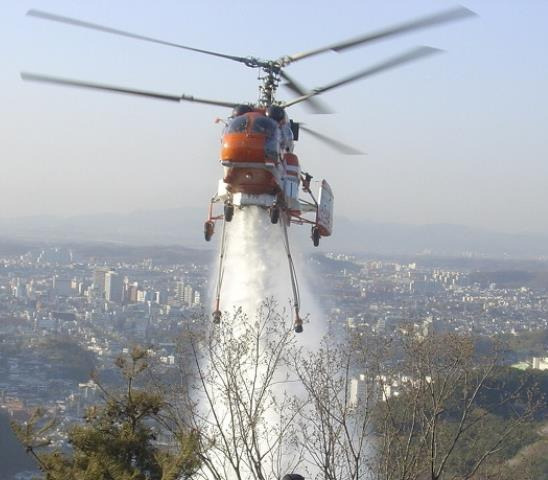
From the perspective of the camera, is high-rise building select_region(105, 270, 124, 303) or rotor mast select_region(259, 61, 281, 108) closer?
rotor mast select_region(259, 61, 281, 108)

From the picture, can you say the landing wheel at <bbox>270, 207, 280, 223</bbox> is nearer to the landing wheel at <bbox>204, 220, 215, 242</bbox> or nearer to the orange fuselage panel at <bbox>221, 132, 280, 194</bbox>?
the orange fuselage panel at <bbox>221, 132, 280, 194</bbox>

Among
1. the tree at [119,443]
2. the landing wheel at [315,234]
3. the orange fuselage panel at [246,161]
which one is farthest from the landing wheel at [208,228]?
the tree at [119,443]

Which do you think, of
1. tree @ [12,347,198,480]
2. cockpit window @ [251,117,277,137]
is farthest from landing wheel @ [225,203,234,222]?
tree @ [12,347,198,480]

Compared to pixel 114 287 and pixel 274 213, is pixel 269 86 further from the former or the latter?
pixel 114 287

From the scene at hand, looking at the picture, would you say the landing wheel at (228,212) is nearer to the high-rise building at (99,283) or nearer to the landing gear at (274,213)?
the landing gear at (274,213)

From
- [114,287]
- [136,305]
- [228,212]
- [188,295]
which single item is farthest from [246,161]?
[114,287]

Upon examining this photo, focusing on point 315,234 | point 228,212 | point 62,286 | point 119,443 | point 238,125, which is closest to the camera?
point 119,443
